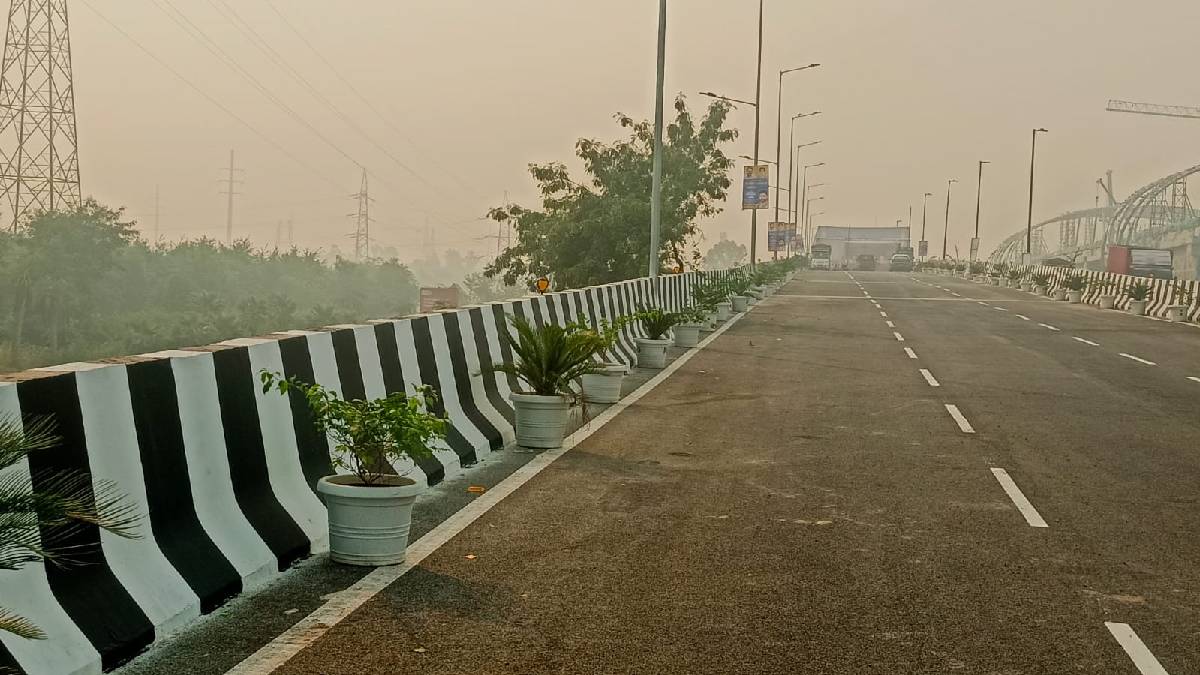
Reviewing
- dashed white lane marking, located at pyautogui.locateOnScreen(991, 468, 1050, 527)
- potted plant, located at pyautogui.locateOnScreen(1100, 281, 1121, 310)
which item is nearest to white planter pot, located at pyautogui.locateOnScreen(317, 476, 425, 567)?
dashed white lane marking, located at pyautogui.locateOnScreen(991, 468, 1050, 527)

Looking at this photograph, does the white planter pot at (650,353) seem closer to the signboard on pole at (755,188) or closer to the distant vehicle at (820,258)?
the signboard on pole at (755,188)

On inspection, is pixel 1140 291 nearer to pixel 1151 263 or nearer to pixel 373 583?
pixel 1151 263

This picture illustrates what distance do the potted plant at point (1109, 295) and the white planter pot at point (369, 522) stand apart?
144 feet

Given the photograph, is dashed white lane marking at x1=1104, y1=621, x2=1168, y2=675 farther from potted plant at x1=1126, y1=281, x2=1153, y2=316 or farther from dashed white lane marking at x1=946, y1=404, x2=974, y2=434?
potted plant at x1=1126, y1=281, x2=1153, y2=316

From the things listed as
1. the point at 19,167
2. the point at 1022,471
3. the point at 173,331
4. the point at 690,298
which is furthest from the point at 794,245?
the point at 1022,471

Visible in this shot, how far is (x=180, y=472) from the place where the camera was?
21.3 feet

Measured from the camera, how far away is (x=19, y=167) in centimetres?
5416

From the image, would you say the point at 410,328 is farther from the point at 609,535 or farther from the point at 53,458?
the point at 53,458

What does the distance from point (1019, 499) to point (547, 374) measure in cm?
424

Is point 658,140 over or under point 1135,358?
over

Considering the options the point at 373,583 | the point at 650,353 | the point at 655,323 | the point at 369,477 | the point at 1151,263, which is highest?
the point at 369,477

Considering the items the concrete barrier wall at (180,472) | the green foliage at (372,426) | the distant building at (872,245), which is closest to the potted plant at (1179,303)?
the concrete barrier wall at (180,472)

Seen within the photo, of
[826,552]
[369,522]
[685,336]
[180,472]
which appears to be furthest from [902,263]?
[180,472]

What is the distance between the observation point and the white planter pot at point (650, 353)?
19734 millimetres
